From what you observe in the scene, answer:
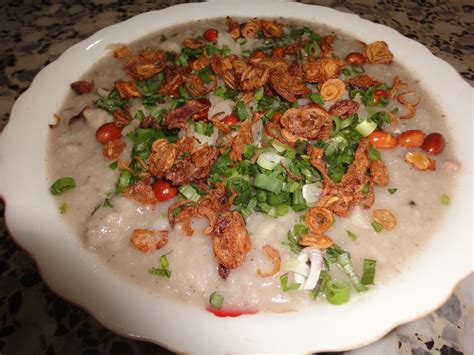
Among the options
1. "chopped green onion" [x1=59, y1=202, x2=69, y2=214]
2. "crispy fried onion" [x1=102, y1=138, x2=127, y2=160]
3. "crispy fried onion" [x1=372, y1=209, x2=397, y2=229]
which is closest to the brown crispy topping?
"crispy fried onion" [x1=102, y1=138, x2=127, y2=160]

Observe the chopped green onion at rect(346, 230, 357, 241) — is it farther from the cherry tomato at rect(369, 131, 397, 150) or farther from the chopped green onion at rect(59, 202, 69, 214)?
the chopped green onion at rect(59, 202, 69, 214)

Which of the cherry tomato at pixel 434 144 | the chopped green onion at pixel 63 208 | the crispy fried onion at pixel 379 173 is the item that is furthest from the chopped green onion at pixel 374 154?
the chopped green onion at pixel 63 208

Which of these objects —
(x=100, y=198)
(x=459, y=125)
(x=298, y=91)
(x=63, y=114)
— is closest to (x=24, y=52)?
(x=63, y=114)

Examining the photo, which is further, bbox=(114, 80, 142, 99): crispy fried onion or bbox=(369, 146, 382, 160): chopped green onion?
bbox=(114, 80, 142, 99): crispy fried onion

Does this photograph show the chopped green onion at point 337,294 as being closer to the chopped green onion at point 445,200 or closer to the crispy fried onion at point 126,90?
the chopped green onion at point 445,200

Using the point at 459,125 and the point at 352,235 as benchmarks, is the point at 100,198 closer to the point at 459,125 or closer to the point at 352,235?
the point at 352,235

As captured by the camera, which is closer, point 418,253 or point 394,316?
point 394,316
